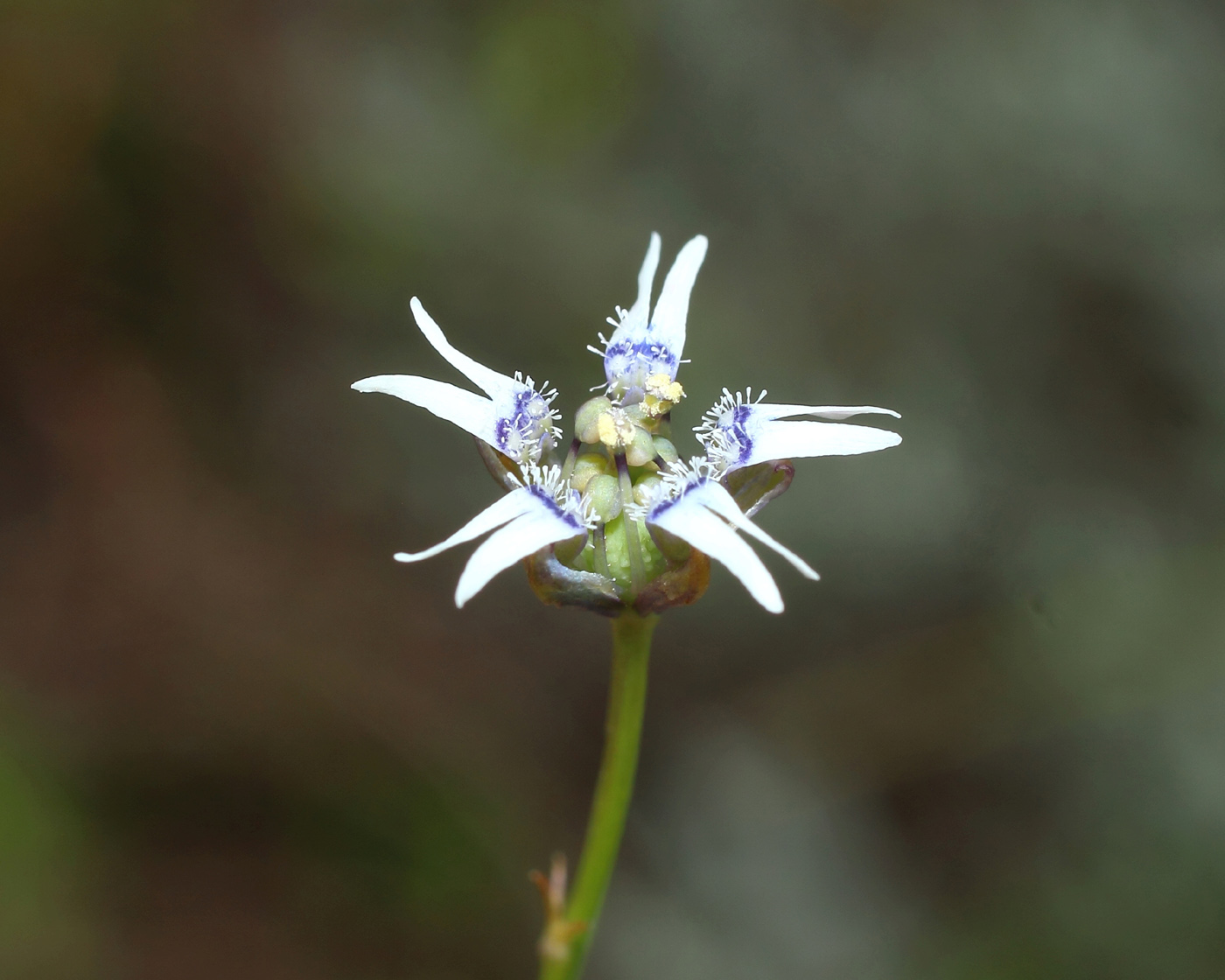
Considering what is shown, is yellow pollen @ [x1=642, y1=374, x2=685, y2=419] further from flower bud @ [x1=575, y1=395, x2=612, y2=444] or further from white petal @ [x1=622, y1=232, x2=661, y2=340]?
white petal @ [x1=622, y1=232, x2=661, y2=340]

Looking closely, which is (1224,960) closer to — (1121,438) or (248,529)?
(1121,438)

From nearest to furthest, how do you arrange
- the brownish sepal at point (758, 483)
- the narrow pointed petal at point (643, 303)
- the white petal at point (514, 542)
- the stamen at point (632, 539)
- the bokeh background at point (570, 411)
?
the white petal at point (514, 542) < the stamen at point (632, 539) < the brownish sepal at point (758, 483) < the narrow pointed petal at point (643, 303) < the bokeh background at point (570, 411)

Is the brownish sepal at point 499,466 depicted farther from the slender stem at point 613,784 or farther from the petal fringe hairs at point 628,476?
the slender stem at point 613,784

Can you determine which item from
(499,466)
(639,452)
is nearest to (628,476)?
(639,452)

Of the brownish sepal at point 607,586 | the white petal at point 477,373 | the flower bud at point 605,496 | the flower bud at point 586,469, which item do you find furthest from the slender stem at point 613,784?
the white petal at point 477,373

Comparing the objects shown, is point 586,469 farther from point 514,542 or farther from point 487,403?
point 514,542

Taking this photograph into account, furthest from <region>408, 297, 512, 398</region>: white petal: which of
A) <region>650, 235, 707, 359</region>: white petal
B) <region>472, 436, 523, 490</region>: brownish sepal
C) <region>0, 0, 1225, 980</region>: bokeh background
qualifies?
<region>0, 0, 1225, 980</region>: bokeh background
